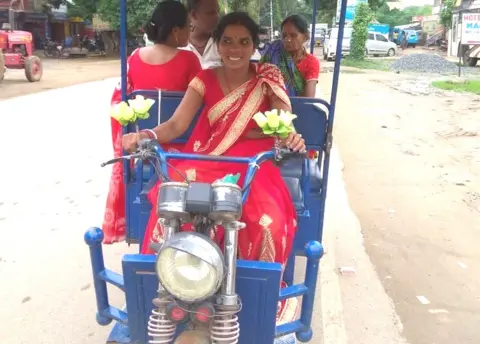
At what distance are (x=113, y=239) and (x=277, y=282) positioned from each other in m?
1.71

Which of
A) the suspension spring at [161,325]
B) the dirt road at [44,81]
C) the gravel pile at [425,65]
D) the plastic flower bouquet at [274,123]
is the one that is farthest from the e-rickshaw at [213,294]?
the gravel pile at [425,65]

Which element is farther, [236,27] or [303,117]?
[303,117]

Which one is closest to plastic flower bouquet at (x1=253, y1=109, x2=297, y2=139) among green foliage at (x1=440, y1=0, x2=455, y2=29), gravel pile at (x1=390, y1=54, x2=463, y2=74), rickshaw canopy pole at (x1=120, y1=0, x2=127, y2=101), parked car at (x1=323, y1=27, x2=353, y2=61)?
rickshaw canopy pole at (x1=120, y1=0, x2=127, y2=101)

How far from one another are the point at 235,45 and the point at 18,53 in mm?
14281

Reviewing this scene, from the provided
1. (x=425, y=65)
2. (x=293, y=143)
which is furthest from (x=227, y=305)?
(x=425, y=65)

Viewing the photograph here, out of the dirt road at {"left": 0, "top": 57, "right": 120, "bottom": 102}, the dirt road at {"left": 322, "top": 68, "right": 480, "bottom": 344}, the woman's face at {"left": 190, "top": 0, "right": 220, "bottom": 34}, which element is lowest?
the dirt road at {"left": 0, "top": 57, "right": 120, "bottom": 102}

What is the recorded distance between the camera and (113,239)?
3.24m

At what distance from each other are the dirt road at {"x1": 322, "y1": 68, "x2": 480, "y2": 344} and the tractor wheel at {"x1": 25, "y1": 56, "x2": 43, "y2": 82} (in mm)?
9085

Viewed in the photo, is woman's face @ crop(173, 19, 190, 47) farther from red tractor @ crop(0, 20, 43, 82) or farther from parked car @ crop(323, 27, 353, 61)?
parked car @ crop(323, 27, 353, 61)

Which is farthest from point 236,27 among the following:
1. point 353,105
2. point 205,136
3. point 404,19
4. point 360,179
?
point 404,19

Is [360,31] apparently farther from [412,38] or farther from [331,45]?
[412,38]

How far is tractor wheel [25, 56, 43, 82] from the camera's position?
14.9 meters

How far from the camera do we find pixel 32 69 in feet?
49.4

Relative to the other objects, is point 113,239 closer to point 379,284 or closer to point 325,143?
point 325,143
